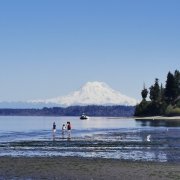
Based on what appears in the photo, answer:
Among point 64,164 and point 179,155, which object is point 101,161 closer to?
point 64,164

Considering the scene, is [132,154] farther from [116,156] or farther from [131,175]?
[131,175]

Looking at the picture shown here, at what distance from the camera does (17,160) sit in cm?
3978

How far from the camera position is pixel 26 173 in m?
32.1

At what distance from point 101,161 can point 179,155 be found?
8143 mm

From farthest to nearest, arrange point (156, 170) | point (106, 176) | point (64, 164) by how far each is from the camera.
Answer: point (64, 164), point (156, 170), point (106, 176)

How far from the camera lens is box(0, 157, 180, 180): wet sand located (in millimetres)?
30469

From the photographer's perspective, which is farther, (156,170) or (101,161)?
(101,161)

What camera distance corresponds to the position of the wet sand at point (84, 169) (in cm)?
3047

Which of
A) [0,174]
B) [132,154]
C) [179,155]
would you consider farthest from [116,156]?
[0,174]

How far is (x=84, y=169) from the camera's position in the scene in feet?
111

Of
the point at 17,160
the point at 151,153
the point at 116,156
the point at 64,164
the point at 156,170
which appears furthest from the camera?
the point at 151,153

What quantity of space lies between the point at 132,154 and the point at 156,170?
40.5 ft

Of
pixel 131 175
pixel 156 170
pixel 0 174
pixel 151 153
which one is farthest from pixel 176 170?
pixel 151 153

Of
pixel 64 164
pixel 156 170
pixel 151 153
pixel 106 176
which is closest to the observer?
pixel 106 176
